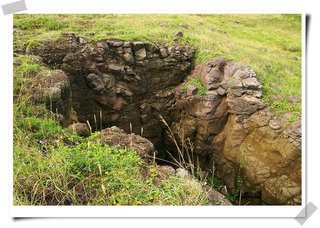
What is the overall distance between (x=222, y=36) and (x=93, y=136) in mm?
5659

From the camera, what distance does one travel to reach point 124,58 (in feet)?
22.9

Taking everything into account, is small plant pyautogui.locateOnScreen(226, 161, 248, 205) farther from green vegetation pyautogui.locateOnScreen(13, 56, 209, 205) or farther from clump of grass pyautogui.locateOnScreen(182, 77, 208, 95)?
green vegetation pyautogui.locateOnScreen(13, 56, 209, 205)

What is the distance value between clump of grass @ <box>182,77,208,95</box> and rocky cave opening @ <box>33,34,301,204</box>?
7 cm

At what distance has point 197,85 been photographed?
280 inches

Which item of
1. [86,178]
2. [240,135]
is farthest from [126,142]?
[240,135]

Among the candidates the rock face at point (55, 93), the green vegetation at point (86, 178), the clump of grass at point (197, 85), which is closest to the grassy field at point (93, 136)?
the green vegetation at point (86, 178)

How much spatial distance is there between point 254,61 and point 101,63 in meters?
3.36

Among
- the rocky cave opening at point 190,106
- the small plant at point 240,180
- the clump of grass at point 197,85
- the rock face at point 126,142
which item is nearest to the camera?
the rock face at point 126,142

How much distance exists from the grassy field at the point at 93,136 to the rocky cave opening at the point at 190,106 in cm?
31

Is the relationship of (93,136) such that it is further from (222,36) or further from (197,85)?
(222,36)

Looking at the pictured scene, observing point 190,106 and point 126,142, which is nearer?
point 126,142

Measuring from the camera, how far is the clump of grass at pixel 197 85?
6996 mm

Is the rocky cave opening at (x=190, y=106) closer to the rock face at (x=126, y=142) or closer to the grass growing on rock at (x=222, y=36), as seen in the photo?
the grass growing on rock at (x=222, y=36)

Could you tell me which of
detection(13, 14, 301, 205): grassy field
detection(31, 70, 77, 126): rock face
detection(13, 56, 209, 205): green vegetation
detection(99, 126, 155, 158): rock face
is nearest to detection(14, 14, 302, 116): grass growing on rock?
detection(13, 14, 301, 205): grassy field
